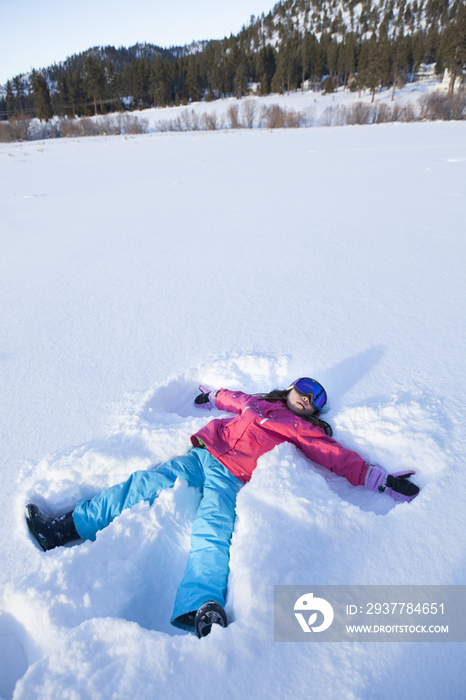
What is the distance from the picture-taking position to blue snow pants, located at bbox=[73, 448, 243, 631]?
128 centimetres

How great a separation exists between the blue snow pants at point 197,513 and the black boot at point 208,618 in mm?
29

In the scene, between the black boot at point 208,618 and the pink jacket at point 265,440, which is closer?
the black boot at point 208,618

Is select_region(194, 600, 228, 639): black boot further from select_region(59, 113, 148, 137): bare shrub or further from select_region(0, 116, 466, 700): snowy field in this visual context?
select_region(59, 113, 148, 137): bare shrub

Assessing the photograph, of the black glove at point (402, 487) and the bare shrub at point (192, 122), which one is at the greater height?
the bare shrub at point (192, 122)

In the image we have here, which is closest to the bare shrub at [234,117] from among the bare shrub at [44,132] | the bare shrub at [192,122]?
the bare shrub at [192,122]

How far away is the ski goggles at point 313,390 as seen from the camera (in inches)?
76.1

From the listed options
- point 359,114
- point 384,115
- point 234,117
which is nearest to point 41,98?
point 234,117

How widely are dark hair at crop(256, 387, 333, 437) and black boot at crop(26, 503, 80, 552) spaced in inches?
44.8

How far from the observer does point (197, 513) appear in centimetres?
160

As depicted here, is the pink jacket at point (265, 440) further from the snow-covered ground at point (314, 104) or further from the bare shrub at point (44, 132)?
the bare shrub at point (44, 132)

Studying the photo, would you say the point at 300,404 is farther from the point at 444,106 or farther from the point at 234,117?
the point at 234,117

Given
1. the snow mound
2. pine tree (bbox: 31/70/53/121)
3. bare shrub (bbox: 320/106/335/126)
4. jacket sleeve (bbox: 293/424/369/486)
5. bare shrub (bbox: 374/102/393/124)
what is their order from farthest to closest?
pine tree (bbox: 31/70/53/121)
bare shrub (bbox: 320/106/335/126)
bare shrub (bbox: 374/102/393/124)
jacket sleeve (bbox: 293/424/369/486)
the snow mound

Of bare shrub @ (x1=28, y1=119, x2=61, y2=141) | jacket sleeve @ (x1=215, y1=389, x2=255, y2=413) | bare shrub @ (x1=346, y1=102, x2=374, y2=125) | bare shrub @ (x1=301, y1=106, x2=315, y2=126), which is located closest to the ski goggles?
jacket sleeve @ (x1=215, y1=389, x2=255, y2=413)

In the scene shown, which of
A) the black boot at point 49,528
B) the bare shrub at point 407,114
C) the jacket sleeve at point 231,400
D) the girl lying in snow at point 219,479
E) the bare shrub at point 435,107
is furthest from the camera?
Answer: the bare shrub at point 407,114
